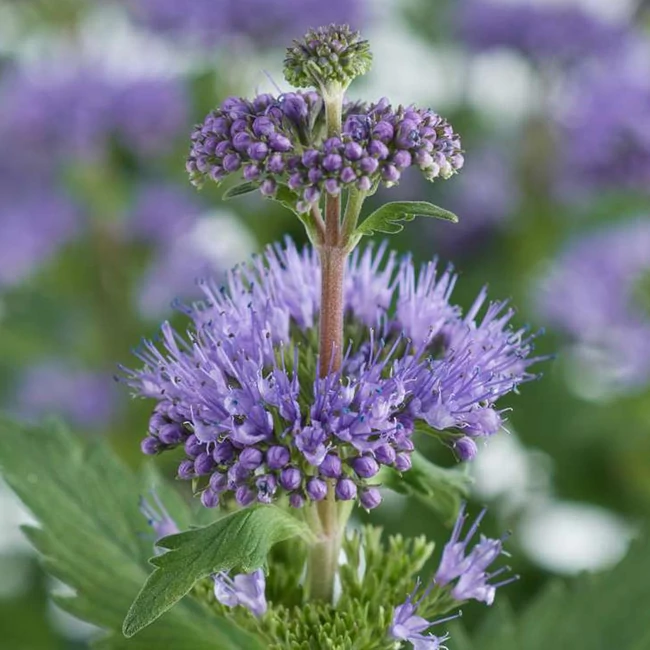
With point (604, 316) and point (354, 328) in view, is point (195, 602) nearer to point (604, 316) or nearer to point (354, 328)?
point (354, 328)

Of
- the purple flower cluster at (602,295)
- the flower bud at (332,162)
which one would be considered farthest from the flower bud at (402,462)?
A: the purple flower cluster at (602,295)

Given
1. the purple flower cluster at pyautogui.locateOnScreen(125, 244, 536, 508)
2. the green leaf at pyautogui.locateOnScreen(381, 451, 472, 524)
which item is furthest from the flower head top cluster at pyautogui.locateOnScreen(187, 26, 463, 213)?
the green leaf at pyautogui.locateOnScreen(381, 451, 472, 524)

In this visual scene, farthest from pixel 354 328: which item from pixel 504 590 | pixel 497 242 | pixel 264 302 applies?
pixel 497 242

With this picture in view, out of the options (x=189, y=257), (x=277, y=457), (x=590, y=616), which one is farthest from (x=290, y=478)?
(x=189, y=257)

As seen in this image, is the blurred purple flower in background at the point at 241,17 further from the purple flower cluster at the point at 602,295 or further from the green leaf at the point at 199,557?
the green leaf at the point at 199,557

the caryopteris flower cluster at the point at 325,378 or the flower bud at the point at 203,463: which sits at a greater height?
the caryopteris flower cluster at the point at 325,378

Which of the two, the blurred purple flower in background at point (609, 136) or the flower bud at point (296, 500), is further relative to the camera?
the blurred purple flower in background at point (609, 136)
